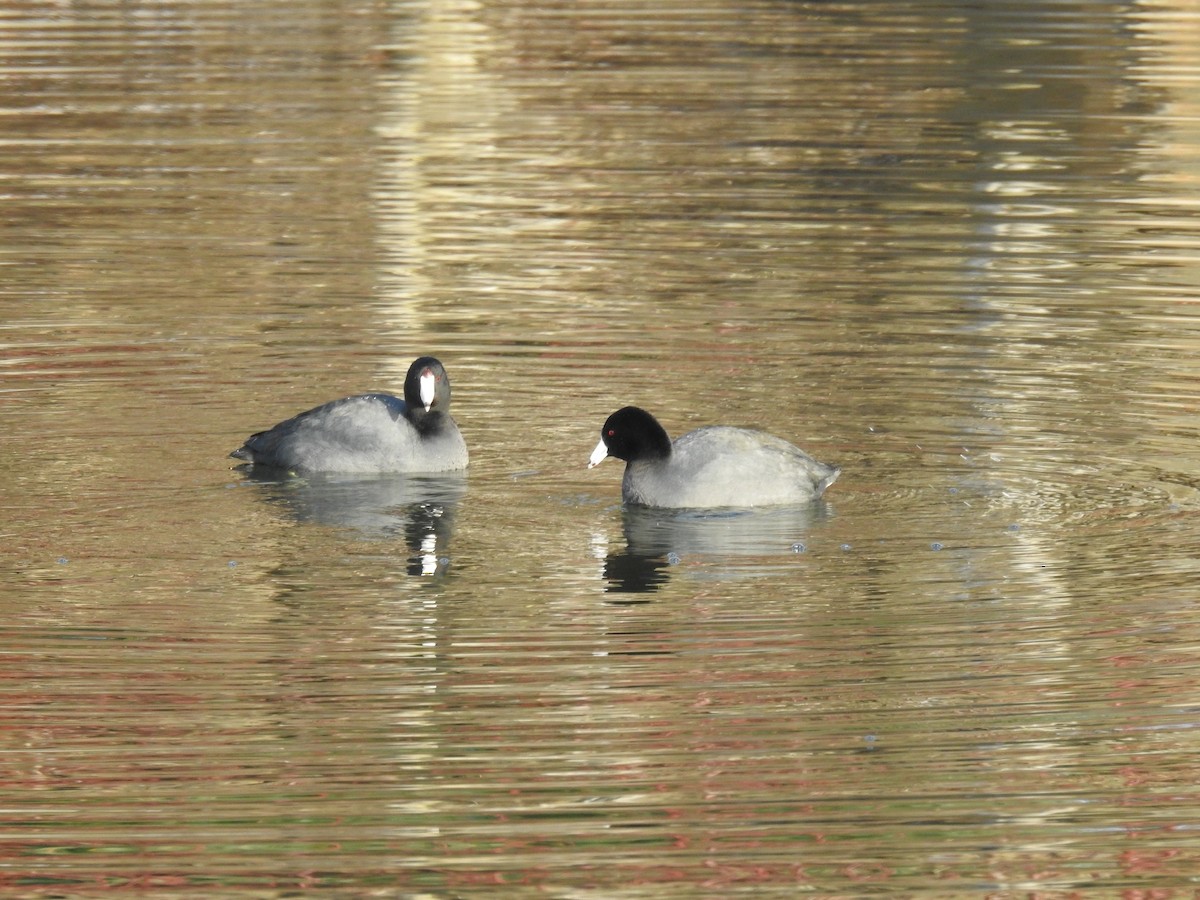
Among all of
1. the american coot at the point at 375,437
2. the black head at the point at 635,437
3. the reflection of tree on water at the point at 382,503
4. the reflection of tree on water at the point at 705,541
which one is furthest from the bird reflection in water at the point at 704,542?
the american coot at the point at 375,437

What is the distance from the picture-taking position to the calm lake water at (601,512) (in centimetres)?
1002

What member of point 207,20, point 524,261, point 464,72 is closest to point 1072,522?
point 524,261

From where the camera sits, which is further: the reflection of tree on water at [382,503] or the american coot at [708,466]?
the american coot at [708,466]

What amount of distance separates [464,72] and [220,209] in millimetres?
10459

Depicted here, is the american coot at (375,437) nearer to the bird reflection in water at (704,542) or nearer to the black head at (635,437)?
the black head at (635,437)

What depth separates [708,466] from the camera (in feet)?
48.8

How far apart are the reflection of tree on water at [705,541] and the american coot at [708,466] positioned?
3.8 inches

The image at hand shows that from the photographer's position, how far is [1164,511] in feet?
47.9

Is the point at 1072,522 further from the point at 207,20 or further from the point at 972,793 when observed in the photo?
the point at 207,20

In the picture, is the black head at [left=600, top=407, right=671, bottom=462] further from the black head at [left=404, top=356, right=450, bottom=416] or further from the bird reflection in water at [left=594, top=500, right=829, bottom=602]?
the black head at [left=404, top=356, right=450, bottom=416]

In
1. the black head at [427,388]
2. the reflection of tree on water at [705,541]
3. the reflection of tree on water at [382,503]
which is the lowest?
the reflection of tree on water at [382,503]

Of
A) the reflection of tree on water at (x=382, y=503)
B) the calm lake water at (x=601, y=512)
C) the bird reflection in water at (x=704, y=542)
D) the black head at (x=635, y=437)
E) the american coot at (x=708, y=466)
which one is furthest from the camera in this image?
the black head at (x=635, y=437)

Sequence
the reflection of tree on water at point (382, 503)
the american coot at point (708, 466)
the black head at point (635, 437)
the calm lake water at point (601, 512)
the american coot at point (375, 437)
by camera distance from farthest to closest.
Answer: the american coot at point (375, 437) < the black head at point (635, 437) < the american coot at point (708, 466) < the reflection of tree on water at point (382, 503) < the calm lake water at point (601, 512)

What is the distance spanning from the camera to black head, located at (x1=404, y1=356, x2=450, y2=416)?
52.2 feet
